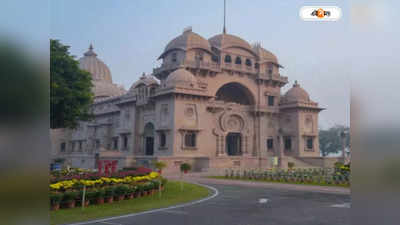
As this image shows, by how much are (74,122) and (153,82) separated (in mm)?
16056

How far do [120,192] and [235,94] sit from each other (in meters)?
37.6

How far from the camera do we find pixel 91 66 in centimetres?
6756

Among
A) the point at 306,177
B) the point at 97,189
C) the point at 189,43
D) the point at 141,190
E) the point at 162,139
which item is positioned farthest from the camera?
the point at 189,43

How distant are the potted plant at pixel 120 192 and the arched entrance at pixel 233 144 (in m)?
32.1

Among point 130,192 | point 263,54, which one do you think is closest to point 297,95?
point 263,54

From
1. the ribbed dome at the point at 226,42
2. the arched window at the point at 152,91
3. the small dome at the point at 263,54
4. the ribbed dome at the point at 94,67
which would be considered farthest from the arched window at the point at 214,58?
the ribbed dome at the point at 94,67

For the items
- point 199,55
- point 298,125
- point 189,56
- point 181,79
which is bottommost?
point 298,125

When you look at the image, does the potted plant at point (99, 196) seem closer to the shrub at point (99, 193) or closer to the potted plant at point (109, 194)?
the shrub at point (99, 193)

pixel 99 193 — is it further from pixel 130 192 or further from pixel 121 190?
pixel 130 192

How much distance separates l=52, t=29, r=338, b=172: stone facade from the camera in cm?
3812

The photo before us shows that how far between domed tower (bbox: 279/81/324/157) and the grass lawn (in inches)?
1312

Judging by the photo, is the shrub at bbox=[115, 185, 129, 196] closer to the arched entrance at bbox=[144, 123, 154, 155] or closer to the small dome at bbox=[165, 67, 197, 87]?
the small dome at bbox=[165, 67, 197, 87]

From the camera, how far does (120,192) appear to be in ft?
47.7

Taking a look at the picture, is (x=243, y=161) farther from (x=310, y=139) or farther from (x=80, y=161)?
(x=80, y=161)
